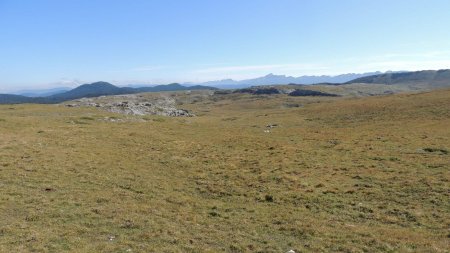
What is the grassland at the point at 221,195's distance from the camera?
16.0 metres

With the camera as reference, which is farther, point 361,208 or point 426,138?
point 426,138

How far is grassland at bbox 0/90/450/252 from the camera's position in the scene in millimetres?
16047

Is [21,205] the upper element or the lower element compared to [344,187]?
upper

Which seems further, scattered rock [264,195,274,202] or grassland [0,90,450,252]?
scattered rock [264,195,274,202]

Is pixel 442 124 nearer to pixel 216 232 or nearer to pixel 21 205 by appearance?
pixel 216 232

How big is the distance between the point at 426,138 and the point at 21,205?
1661 inches

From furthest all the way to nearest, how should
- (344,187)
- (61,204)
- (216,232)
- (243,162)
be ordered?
(243,162) < (344,187) < (61,204) < (216,232)

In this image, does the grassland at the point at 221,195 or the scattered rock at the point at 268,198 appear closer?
the grassland at the point at 221,195

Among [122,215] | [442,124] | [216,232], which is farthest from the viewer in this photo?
[442,124]

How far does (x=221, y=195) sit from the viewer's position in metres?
23.9

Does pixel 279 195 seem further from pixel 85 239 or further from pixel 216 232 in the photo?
pixel 85 239

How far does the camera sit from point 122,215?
1898 centimetres

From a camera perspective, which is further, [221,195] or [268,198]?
[221,195]

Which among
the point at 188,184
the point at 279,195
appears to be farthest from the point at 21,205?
the point at 279,195
